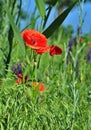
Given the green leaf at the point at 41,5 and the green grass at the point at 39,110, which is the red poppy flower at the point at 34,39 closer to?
the green leaf at the point at 41,5

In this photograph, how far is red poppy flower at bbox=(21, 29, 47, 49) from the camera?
2287 millimetres

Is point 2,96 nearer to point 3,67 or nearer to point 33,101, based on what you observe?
point 33,101

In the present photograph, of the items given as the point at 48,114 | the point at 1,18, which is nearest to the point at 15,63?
the point at 1,18

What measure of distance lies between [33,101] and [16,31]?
1.26ft

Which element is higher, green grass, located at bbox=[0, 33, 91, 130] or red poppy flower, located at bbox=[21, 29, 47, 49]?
red poppy flower, located at bbox=[21, 29, 47, 49]

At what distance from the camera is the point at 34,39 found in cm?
233

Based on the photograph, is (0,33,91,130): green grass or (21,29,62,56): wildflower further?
(21,29,62,56): wildflower

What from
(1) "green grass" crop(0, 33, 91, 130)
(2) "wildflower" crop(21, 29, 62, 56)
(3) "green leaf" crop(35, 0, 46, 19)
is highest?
(3) "green leaf" crop(35, 0, 46, 19)

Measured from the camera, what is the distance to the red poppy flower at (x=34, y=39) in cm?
229

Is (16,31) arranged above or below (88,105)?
above

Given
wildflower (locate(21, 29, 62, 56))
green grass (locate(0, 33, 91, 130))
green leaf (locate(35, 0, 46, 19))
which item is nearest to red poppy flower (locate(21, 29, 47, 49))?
wildflower (locate(21, 29, 62, 56))

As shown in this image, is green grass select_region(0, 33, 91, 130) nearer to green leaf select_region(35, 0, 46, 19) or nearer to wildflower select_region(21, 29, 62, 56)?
wildflower select_region(21, 29, 62, 56)

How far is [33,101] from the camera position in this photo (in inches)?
82.9

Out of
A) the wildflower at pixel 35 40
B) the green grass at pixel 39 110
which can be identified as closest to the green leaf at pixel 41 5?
the wildflower at pixel 35 40
